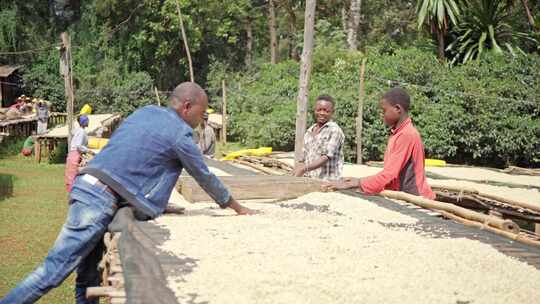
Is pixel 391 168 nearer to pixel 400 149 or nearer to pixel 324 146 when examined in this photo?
pixel 400 149

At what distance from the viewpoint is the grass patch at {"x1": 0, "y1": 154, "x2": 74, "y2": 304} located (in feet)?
18.8

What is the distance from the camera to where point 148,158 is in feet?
10.5

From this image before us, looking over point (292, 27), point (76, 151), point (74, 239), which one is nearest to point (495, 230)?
point (74, 239)

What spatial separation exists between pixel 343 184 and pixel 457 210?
935 millimetres

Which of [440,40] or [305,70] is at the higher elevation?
[440,40]

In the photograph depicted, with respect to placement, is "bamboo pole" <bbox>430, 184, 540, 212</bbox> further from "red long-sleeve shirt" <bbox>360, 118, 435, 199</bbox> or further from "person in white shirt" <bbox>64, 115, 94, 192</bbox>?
"person in white shirt" <bbox>64, 115, 94, 192</bbox>

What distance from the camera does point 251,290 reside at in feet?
7.43

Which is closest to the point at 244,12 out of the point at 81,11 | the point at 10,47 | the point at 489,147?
the point at 81,11

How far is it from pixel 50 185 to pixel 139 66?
664 inches

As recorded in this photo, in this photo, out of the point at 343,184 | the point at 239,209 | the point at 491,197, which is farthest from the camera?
the point at 491,197

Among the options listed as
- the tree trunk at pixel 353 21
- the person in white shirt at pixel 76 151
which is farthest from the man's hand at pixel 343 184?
the tree trunk at pixel 353 21

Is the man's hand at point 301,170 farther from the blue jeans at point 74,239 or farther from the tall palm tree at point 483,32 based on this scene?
the tall palm tree at point 483,32

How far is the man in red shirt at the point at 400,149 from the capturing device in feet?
13.3

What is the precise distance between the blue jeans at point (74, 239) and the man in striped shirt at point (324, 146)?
2.42m
